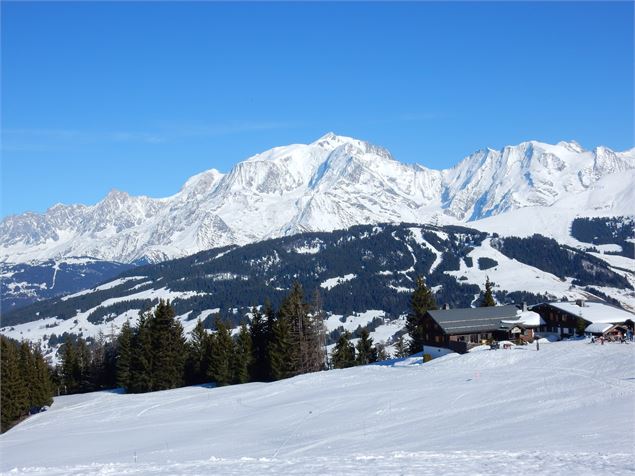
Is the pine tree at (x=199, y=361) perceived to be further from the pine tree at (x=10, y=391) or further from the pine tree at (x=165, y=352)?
the pine tree at (x=10, y=391)

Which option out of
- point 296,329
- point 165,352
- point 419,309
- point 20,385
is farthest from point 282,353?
point 20,385

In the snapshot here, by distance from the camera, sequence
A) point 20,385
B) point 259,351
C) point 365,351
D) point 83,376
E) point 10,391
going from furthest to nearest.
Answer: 1. point 365,351
2. point 83,376
3. point 259,351
4. point 20,385
5. point 10,391

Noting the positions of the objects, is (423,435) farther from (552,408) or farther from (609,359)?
(609,359)

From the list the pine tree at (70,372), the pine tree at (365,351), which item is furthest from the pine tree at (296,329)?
the pine tree at (70,372)

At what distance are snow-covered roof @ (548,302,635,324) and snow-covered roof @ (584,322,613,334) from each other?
3235mm

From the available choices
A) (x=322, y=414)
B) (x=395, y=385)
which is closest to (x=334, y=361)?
(x=395, y=385)

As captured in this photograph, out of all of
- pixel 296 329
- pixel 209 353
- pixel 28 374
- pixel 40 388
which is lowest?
pixel 40 388

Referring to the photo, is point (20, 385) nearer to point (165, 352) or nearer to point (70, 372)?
point (165, 352)

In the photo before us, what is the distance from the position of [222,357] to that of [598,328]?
1865 inches

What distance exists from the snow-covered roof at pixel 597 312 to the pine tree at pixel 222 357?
158ft

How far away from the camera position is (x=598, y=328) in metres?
77.4

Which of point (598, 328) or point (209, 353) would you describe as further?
point (598, 328)

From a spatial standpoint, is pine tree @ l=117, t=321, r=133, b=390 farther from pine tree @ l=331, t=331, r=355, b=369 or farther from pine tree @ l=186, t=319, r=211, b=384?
pine tree @ l=331, t=331, r=355, b=369

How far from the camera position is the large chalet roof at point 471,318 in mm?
79750
